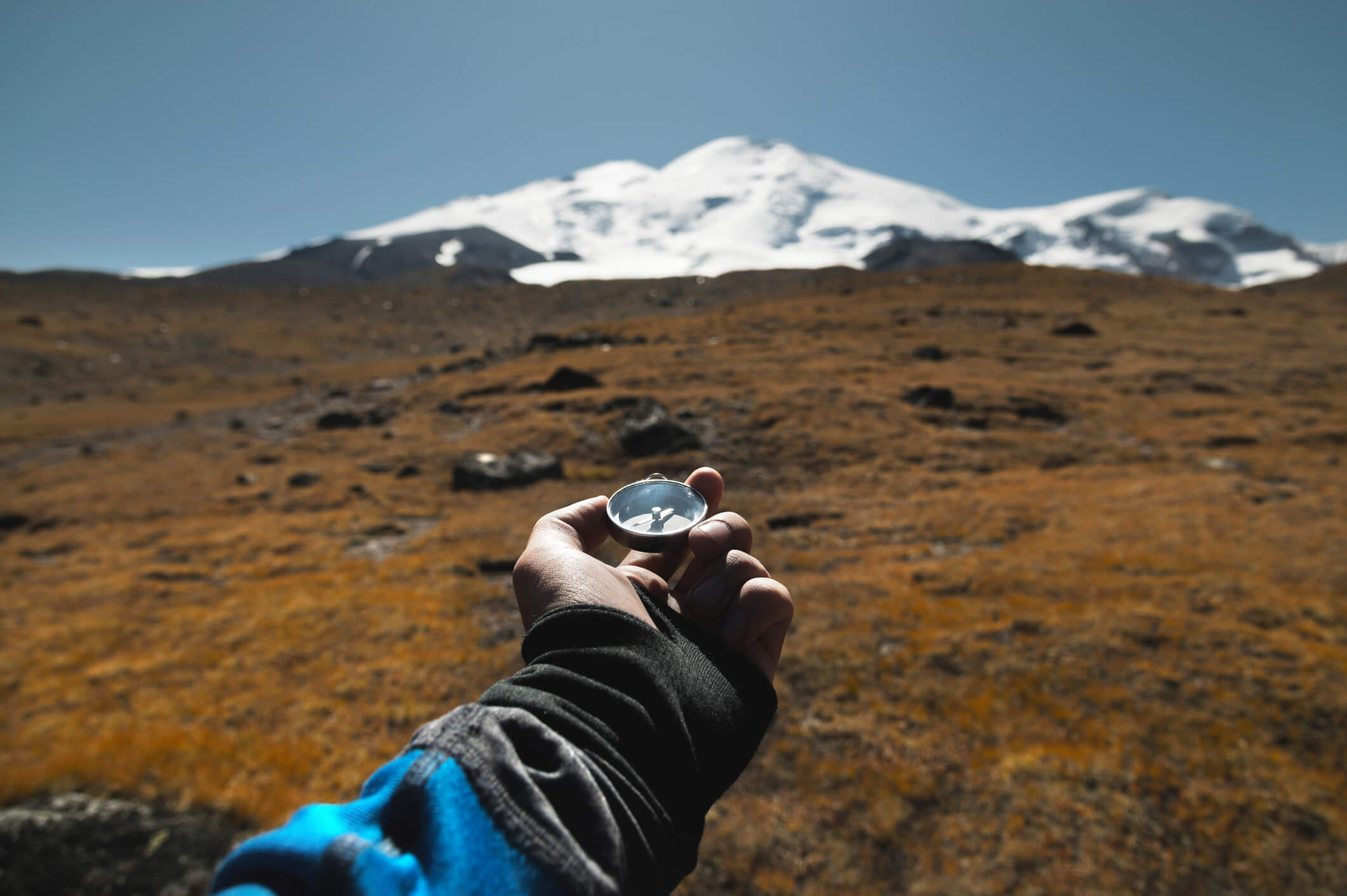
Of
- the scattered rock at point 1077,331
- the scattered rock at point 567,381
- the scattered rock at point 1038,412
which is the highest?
the scattered rock at point 1077,331

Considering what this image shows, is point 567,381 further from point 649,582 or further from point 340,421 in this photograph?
point 649,582

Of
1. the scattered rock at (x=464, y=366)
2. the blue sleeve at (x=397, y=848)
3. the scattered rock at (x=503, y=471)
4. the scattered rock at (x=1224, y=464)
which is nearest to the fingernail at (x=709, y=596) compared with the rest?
the blue sleeve at (x=397, y=848)

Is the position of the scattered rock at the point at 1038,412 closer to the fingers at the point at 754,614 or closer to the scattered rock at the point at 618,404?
the scattered rock at the point at 618,404

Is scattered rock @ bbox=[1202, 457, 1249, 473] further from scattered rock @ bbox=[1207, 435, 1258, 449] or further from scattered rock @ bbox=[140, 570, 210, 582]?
scattered rock @ bbox=[140, 570, 210, 582]

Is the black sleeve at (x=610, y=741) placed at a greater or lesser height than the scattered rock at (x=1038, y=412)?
greater

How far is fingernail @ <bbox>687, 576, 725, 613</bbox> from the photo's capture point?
3.59 m

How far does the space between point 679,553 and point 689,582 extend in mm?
197

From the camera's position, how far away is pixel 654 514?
3.94m

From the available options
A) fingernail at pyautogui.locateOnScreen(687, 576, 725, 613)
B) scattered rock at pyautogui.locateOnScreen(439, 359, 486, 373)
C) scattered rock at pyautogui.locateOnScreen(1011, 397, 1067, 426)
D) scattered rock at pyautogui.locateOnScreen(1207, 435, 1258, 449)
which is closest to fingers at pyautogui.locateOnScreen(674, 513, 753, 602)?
fingernail at pyautogui.locateOnScreen(687, 576, 725, 613)

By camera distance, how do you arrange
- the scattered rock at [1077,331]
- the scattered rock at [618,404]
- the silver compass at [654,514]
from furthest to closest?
1. the scattered rock at [1077,331]
2. the scattered rock at [618,404]
3. the silver compass at [654,514]

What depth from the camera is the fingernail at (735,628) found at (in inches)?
136

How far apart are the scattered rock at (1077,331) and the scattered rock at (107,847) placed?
2666 inches

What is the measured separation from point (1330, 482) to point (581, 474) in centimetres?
2545

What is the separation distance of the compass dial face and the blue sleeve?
1967 mm
